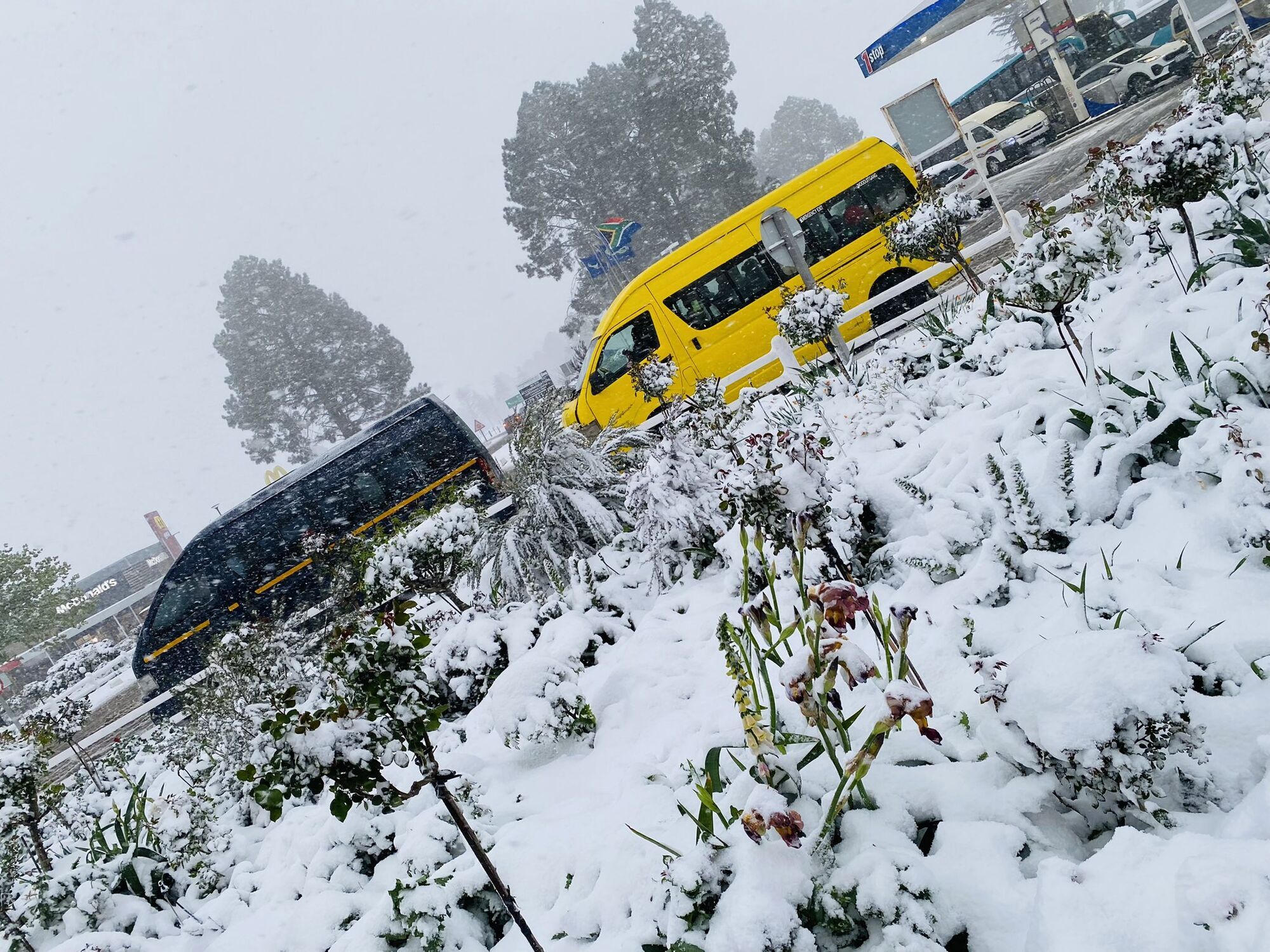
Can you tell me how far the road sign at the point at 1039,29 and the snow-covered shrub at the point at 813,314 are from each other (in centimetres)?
1925

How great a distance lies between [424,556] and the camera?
193 inches

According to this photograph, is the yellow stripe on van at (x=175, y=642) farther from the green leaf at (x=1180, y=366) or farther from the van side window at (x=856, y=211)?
the green leaf at (x=1180, y=366)

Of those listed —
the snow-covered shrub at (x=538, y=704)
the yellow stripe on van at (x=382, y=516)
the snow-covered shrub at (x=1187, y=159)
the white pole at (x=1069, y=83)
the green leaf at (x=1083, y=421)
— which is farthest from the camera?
the white pole at (x=1069, y=83)

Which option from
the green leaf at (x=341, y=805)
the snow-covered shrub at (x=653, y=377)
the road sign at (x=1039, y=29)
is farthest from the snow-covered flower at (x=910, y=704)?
the road sign at (x=1039, y=29)

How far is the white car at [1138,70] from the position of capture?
16.9 meters

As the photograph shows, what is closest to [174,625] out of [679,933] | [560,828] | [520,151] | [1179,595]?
[560,828]

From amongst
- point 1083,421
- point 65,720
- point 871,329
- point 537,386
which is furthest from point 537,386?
point 1083,421

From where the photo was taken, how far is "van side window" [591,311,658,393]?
981 centimetres

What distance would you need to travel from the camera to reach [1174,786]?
65.0 inches

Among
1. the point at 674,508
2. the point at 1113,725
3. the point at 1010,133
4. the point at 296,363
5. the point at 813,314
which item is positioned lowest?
the point at 1113,725

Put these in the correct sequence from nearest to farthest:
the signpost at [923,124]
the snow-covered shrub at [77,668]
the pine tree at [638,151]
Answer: the signpost at [923,124]
the snow-covered shrub at [77,668]
the pine tree at [638,151]

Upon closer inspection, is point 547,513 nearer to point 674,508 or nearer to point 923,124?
point 674,508

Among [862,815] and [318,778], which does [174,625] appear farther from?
[862,815]

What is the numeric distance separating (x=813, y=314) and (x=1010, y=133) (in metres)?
18.9
